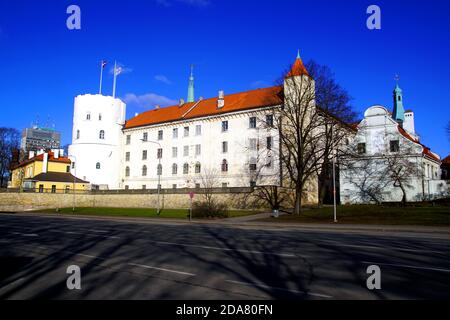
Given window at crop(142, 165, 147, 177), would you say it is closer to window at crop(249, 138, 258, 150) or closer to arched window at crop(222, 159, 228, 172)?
arched window at crop(222, 159, 228, 172)

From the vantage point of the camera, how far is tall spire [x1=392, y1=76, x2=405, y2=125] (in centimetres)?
6838

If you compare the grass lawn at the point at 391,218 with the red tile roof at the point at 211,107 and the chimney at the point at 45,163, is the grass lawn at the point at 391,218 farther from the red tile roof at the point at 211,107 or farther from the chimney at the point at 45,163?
the chimney at the point at 45,163

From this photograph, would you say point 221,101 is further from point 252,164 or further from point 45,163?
point 45,163

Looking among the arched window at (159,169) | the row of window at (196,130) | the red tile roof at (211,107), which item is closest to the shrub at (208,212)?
the row of window at (196,130)

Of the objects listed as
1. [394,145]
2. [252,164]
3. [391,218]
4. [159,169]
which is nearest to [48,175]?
[159,169]

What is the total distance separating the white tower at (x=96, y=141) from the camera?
250 ft

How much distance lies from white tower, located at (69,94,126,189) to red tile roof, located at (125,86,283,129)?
14.3 ft

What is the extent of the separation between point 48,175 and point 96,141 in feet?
39.5

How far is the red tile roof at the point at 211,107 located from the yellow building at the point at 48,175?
1613 cm

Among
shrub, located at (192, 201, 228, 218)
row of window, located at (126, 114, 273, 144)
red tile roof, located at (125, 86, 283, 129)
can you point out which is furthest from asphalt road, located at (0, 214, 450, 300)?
red tile roof, located at (125, 86, 283, 129)
